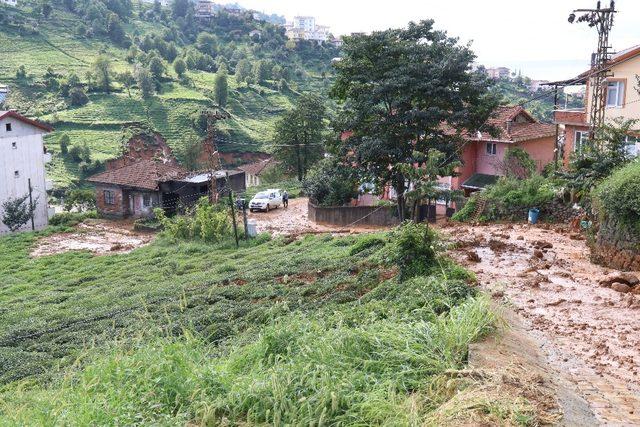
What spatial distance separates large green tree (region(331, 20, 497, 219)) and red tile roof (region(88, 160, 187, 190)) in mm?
21410

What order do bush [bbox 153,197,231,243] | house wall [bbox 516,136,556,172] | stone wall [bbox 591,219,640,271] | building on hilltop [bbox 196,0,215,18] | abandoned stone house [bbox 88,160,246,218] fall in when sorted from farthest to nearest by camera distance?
building on hilltop [bbox 196,0,215,18], abandoned stone house [bbox 88,160,246,218], house wall [bbox 516,136,556,172], bush [bbox 153,197,231,243], stone wall [bbox 591,219,640,271]

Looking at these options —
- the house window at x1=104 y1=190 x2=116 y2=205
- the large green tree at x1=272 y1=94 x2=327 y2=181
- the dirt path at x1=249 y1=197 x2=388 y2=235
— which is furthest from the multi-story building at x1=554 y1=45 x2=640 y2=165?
the house window at x1=104 y1=190 x2=116 y2=205

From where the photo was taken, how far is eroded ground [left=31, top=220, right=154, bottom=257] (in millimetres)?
31406

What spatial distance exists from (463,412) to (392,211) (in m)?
22.7

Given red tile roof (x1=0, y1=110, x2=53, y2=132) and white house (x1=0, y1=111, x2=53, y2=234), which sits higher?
red tile roof (x1=0, y1=110, x2=53, y2=132)

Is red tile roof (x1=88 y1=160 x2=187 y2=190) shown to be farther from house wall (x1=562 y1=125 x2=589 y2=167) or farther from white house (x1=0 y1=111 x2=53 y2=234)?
house wall (x1=562 y1=125 x2=589 y2=167)

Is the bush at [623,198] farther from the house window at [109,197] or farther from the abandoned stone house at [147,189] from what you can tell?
the house window at [109,197]

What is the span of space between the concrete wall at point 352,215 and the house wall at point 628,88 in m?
10.8

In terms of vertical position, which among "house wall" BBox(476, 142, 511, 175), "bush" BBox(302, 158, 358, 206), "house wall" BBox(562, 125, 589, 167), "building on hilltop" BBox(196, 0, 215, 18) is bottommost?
"bush" BBox(302, 158, 358, 206)

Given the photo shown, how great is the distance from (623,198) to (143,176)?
35498mm

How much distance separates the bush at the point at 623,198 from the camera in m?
13.1

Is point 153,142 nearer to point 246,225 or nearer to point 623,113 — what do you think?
point 246,225

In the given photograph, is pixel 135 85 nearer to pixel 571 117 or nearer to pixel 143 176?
pixel 143 176

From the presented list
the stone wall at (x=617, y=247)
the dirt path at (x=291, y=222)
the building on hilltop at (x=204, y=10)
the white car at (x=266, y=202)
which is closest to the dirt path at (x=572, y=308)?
the stone wall at (x=617, y=247)
